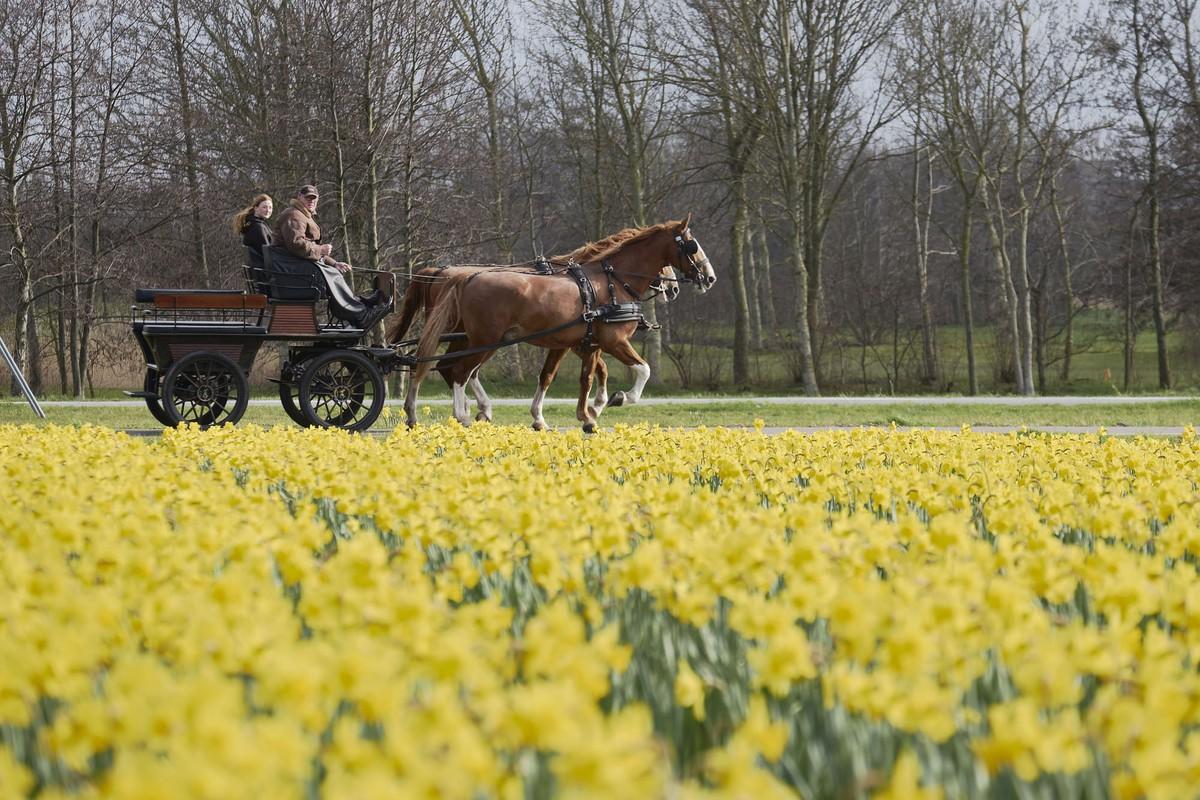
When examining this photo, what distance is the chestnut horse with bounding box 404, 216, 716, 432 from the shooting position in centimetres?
1070

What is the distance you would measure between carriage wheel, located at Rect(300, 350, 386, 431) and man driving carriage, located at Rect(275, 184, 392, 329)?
1.21 ft

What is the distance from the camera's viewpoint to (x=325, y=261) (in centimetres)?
1042

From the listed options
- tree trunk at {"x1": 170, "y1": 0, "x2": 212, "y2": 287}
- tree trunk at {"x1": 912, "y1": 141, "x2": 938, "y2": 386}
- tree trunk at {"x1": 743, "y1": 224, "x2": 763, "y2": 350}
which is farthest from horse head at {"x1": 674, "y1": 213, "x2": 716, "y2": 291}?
tree trunk at {"x1": 743, "y1": 224, "x2": 763, "y2": 350}

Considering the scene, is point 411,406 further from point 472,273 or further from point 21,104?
point 21,104

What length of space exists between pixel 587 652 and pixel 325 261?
876 cm

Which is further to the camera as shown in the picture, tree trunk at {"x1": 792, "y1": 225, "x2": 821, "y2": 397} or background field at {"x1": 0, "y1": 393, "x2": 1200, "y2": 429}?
tree trunk at {"x1": 792, "y1": 225, "x2": 821, "y2": 397}

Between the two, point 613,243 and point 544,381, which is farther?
point 613,243

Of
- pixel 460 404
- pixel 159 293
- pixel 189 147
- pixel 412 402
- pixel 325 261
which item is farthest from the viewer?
pixel 189 147

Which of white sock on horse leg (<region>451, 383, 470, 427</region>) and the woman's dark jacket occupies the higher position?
the woman's dark jacket

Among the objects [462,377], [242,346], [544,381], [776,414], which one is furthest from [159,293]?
[776,414]

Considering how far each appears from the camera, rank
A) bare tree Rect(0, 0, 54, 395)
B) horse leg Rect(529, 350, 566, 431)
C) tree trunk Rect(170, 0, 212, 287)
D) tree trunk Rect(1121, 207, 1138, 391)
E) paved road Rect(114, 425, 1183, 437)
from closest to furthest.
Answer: horse leg Rect(529, 350, 566, 431)
paved road Rect(114, 425, 1183, 437)
bare tree Rect(0, 0, 54, 395)
tree trunk Rect(170, 0, 212, 287)
tree trunk Rect(1121, 207, 1138, 391)

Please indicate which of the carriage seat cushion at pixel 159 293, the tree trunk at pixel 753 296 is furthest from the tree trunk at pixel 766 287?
the carriage seat cushion at pixel 159 293

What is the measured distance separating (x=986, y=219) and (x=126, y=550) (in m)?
25.1

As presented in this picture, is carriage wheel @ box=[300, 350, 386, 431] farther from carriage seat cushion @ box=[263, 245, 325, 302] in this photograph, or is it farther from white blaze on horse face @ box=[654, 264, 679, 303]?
white blaze on horse face @ box=[654, 264, 679, 303]
